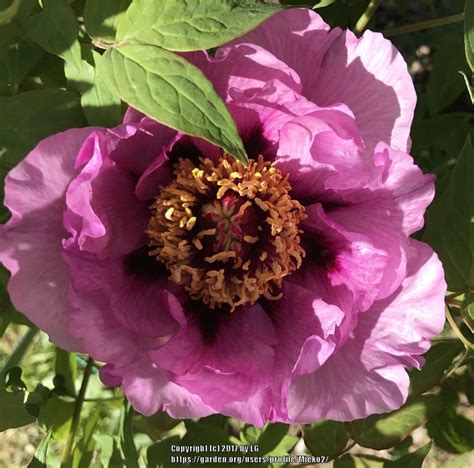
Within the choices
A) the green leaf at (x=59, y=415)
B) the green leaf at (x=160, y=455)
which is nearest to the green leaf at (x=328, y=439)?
the green leaf at (x=160, y=455)

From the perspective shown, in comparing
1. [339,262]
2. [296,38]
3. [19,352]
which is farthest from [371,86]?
[19,352]

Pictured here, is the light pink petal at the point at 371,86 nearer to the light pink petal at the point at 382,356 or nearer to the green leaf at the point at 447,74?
the light pink petal at the point at 382,356

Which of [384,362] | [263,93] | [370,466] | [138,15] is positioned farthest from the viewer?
[370,466]

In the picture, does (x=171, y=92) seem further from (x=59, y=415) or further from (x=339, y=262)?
(x=59, y=415)

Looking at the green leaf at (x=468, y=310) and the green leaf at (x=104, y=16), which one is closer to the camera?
the green leaf at (x=104, y=16)

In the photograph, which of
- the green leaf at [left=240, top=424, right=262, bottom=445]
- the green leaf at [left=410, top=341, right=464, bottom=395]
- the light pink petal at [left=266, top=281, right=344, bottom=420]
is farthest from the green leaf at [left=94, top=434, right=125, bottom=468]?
the green leaf at [left=410, top=341, right=464, bottom=395]

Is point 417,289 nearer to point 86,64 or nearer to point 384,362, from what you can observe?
point 384,362

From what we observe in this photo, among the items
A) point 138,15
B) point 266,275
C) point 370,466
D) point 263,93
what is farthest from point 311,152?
point 370,466

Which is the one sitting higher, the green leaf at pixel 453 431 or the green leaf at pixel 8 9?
the green leaf at pixel 8 9
